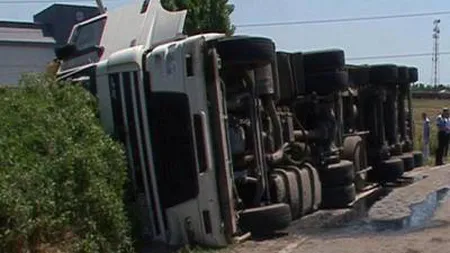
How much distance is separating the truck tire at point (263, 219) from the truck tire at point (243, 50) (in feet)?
5.15

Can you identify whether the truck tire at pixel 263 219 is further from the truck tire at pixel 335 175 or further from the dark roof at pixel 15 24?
the dark roof at pixel 15 24

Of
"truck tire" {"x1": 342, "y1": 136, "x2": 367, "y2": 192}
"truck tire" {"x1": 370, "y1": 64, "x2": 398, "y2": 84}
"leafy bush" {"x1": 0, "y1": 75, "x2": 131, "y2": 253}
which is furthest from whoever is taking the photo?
"truck tire" {"x1": 370, "y1": 64, "x2": 398, "y2": 84}

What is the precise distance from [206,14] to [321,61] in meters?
11.3

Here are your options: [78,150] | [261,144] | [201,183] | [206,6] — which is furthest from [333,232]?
[206,6]

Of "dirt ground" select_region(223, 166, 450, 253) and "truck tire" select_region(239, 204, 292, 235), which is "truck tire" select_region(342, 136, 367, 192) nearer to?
"dirt ground" select_region(223, 166, 450, 253)

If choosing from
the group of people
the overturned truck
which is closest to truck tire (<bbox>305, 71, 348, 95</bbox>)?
the overturned truck

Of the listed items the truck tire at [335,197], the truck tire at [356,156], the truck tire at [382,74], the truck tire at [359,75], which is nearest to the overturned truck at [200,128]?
the truck tire at [335,197]

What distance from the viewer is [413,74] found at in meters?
14.3

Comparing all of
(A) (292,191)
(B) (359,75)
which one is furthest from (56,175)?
(B) (359,75)

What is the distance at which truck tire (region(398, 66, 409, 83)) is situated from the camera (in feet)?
45.0

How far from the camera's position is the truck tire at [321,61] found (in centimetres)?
1005

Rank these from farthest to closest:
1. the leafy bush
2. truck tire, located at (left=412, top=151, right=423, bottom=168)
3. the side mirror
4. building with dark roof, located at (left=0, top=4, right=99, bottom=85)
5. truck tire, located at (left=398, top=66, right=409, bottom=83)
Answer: building with dark roof, located at (left=0, top=4, right=99, bottom=85)
truck tire, located at (left=412, top=151, right=423, bottom=168)
truck tire, located at (left=398, top=66, right=409, bottom=83)
the side mirror
the leafy bush

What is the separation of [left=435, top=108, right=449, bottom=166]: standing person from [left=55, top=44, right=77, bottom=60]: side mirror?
11576 millimetres

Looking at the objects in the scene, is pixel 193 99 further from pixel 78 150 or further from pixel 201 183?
pixel 78 150
